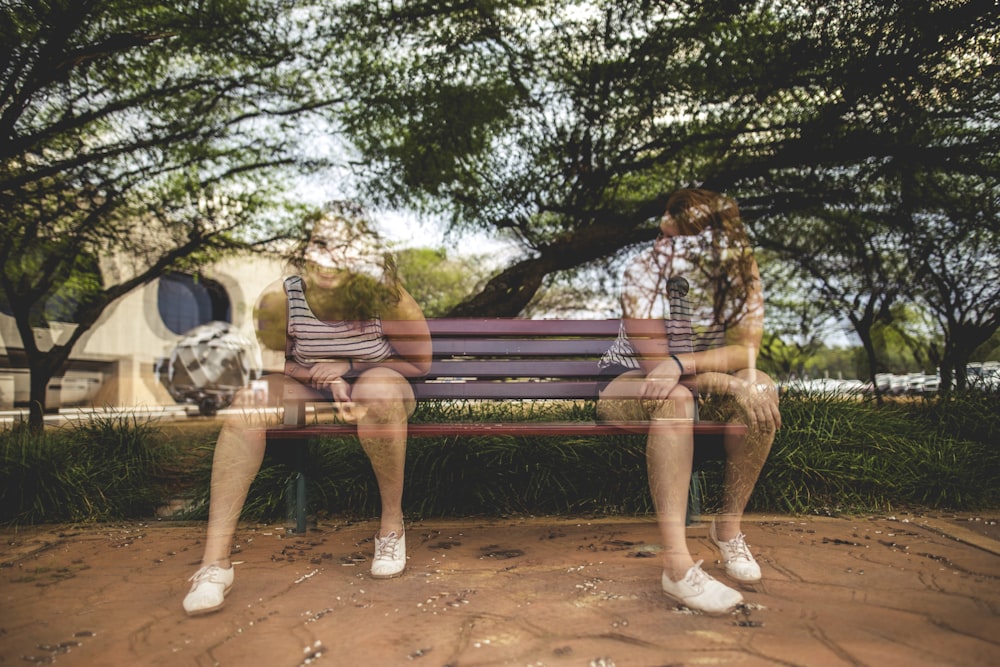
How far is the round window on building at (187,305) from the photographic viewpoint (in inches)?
1261

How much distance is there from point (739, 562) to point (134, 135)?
20.1 feet

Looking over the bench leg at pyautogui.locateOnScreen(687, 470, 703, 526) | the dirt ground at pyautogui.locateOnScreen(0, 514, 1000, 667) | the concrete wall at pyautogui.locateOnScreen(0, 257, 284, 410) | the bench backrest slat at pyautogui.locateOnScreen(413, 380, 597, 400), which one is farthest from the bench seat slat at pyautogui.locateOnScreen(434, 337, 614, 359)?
the concrete wall at pyautogui.locateOnScreen(0, 257, 284, 410)

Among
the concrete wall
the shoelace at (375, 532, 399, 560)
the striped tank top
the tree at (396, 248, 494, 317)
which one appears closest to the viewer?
the shoelace at (375, 532, 399, 560)

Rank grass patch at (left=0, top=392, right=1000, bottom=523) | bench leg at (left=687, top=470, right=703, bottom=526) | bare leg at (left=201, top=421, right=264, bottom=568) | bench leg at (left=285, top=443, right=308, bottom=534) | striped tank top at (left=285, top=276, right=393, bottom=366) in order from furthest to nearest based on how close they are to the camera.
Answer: grass patch at (left=0, top=392, right=1000, bottom=523), bench leg at (left=687, top=470, right=703, bottom=526), bench leg at (left=285, top=443, right=308, bottom=534), striped tank top at (left=285, top=276, right=393, bottom=366), bare leg at (left=201, top=421, right=264, bottom=568)

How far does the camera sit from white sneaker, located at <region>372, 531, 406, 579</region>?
7.73 ft

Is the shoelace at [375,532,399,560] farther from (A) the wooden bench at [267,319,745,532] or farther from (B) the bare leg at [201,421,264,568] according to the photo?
(A) the wooden bench at [267,319,745,532]

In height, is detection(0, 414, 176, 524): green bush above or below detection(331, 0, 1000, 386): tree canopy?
below

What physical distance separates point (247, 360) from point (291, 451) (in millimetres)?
21696

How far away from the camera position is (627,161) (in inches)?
241

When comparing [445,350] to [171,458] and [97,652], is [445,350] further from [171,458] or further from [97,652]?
[171,458]

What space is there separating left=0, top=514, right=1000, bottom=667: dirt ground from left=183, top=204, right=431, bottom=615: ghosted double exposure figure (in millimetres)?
179

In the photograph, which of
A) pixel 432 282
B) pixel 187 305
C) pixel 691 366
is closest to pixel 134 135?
pixel 691 366

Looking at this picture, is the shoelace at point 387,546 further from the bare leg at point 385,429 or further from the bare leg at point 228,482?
the bare leg at point 228,482

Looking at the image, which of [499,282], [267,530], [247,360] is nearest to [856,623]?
[267,530]
